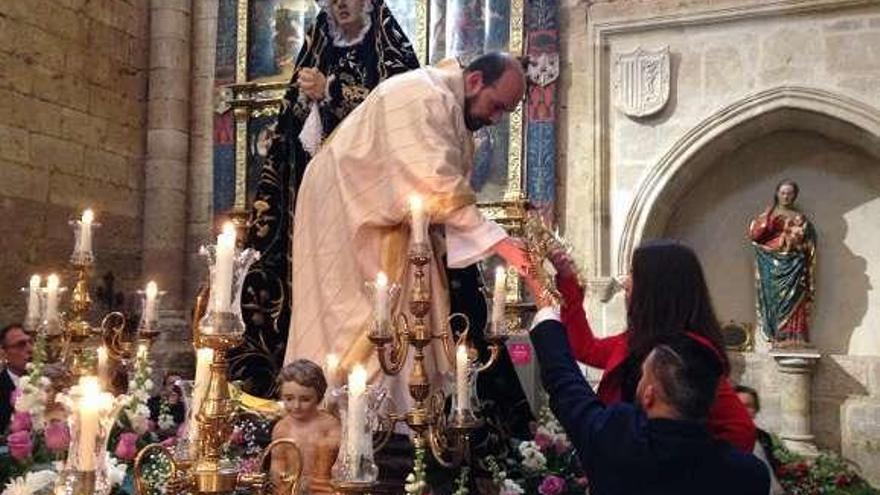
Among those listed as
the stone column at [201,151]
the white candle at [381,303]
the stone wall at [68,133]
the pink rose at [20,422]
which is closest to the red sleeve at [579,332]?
the white candle at [381,303]

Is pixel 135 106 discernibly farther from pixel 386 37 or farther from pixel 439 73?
pixel 439 73

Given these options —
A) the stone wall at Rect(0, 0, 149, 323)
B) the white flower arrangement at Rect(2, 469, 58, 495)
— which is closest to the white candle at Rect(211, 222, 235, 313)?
the white flower arrangement at Rect(2, 469, 58, 495)

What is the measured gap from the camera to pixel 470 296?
3633mm

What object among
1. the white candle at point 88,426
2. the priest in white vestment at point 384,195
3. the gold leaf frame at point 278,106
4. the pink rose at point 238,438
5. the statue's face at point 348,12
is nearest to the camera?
the white candle at point 88,426

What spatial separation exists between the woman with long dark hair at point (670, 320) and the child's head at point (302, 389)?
906 mm

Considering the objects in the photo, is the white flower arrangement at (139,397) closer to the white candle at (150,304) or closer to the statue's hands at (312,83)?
the white candle at (150,304)

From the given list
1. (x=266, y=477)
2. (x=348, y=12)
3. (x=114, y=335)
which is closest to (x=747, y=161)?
(x=348, y=12)

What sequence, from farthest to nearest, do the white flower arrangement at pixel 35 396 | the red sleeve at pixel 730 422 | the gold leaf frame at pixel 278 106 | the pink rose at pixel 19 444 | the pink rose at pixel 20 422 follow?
the gold leaf frame at pixel 278 106, the white flower arrangement at pixel 35 396, the pink rose at pixel 20 422, the pink rose at pixel 19 444, the red sleeve at pixel 730 422

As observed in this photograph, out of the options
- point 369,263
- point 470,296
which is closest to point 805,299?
point 470,296

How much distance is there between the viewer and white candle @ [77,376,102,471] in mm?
1477

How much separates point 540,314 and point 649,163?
Answer: 558cm

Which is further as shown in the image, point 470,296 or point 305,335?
point 470,296

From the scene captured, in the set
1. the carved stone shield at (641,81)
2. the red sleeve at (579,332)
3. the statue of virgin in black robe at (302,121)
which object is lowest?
the red sleeve at (579,332)

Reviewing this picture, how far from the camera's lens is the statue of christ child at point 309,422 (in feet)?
8.59
